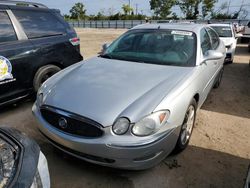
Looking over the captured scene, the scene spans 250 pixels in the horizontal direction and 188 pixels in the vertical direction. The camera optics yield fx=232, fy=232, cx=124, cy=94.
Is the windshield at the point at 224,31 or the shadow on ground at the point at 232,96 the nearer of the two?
the shadow on ground at the point at 232,96

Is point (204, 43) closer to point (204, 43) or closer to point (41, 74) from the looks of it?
point (204, 43)

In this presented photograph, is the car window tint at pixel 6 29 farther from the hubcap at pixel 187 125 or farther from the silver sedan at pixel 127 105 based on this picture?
the hubcap at pixel 187 125

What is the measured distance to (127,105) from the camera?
2287 mm

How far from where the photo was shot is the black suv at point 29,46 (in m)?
3.65

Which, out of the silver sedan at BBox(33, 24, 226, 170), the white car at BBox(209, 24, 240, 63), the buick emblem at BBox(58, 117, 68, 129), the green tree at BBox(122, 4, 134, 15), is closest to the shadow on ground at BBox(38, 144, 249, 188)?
the silver sedan at BBox(33, 24, 226, 170)

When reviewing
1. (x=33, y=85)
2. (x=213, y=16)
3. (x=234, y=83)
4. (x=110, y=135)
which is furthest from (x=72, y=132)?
(x=213, y=16)

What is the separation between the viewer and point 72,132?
231cm

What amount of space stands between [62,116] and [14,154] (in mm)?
753

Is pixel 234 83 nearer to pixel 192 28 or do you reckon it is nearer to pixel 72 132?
pixel 192 28

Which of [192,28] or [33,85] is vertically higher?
[192,28]

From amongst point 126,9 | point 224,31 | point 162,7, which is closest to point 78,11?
point 126,9

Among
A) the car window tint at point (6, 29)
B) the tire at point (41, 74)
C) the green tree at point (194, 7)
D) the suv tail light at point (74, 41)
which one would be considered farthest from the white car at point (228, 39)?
the green tree at point (194, 7)

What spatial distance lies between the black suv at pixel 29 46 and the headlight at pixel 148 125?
248 centimetres

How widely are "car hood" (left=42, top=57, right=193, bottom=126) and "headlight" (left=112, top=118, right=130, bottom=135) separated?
0.05 meters
